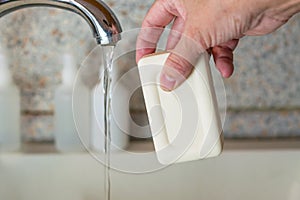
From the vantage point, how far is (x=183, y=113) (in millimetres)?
626

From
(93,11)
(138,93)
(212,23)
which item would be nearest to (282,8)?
(212,23)

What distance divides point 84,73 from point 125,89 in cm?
9

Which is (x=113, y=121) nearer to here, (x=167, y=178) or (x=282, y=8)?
(x=167, y=178)

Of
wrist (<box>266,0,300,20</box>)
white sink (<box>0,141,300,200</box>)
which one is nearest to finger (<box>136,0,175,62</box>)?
wrist (<box>266,0,300,20</box>)

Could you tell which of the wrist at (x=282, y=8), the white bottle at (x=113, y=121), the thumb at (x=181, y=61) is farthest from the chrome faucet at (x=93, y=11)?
the white bottle at (x=113, y=121)

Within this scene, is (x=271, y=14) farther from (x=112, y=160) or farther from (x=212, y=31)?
(x=112, y=160)

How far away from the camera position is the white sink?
0.85m

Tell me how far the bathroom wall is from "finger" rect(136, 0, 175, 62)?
0.74ft

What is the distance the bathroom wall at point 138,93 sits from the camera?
92 centimetres

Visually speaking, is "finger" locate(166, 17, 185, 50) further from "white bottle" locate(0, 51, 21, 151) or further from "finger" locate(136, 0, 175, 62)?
"white bottle" locate(0, 51, 21, 151)

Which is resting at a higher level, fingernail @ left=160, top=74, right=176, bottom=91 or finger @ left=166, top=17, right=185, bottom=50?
finger @ left=166, top=17, right=185, bottom=50

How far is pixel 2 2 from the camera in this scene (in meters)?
0.51

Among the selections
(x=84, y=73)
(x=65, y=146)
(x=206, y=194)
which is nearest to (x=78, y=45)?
(x=84, y=73)

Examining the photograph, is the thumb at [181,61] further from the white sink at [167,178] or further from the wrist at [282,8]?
the white sink at [167,178]
